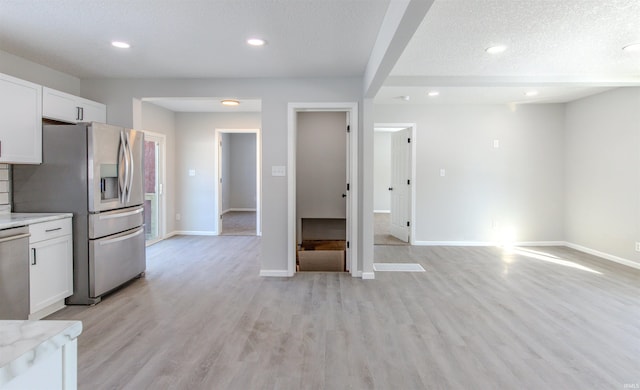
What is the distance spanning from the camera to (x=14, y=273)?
8.61ft

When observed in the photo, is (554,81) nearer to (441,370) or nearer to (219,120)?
(441,370)

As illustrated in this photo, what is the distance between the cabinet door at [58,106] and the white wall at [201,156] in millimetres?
3156

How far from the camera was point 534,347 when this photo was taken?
97.5 inches

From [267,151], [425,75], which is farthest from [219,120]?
[425,75]

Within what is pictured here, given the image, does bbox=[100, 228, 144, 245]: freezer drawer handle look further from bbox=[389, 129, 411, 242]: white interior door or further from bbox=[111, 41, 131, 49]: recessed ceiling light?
bbox=[389, 129, 411, 242]: white interior door

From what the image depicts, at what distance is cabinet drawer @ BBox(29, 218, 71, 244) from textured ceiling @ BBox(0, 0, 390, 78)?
1554mm

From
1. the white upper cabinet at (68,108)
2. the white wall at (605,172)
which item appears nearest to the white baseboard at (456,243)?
the white wall at (605,172)

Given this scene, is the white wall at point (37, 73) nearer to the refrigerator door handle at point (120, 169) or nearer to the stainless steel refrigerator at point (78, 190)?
the stainless steel refrigerator at point (78, 190)

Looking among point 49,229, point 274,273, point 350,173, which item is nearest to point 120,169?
point 49,229

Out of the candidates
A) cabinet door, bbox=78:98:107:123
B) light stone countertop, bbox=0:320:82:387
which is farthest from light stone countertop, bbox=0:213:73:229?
light stone countertop, bbox=0:320:82:387

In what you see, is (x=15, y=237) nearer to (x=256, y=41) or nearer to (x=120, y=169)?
(x=120, y=169)

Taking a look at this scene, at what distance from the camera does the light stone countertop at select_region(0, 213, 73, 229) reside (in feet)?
8.61

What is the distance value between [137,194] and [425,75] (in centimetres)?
356

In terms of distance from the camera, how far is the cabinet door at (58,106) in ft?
10.7
